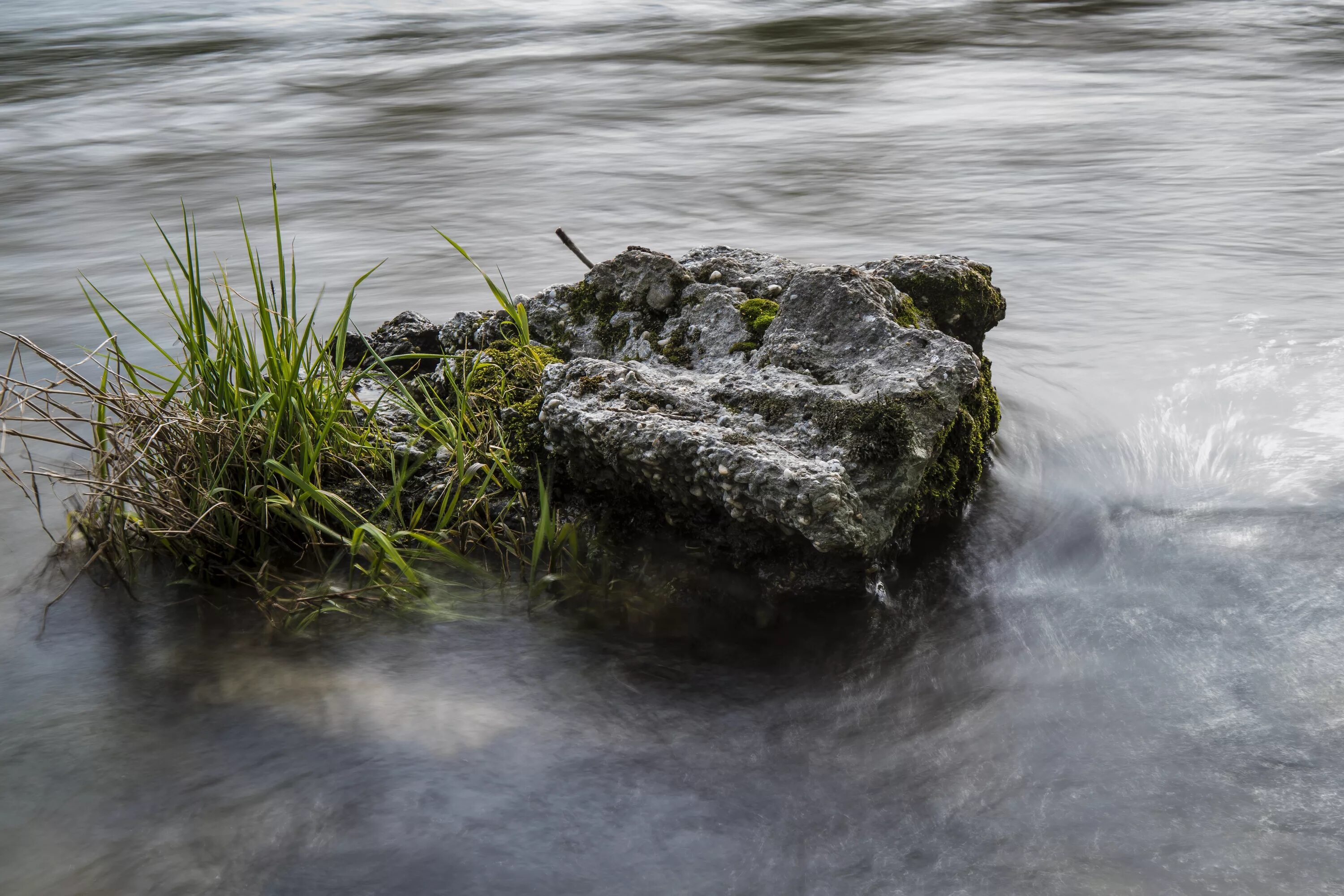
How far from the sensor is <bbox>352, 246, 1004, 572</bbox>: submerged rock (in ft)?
8.99

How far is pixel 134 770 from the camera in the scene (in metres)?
2.44

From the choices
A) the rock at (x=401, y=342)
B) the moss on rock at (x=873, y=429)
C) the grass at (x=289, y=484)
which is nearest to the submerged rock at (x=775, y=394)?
the moss on rock at (x=873, y=429)

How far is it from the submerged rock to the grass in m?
0.28

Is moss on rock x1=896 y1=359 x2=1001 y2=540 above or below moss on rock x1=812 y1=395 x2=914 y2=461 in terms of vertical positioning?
below

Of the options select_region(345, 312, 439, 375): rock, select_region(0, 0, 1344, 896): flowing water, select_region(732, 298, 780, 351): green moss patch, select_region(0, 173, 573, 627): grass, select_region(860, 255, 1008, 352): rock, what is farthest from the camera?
select_region(345, 312, 439, 375): rock

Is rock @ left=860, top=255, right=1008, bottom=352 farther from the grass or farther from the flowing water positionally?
the grass

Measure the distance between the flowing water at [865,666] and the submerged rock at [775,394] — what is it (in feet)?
1.02

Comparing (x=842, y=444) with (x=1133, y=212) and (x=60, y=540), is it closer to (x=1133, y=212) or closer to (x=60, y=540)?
(x=60, y=540)

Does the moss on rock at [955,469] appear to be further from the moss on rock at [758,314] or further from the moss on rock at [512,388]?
the moss on rock at [512,388]

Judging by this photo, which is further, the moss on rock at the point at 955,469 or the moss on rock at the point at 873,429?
the moss on rock at the point at 955,469

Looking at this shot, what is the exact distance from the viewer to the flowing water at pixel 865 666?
2213mm

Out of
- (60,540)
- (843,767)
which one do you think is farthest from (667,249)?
(843,767)

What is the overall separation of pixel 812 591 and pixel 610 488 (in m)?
0.66

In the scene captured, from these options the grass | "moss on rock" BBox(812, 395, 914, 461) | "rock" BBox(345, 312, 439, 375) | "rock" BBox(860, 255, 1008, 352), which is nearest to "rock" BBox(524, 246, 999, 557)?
"moss on rock" BBox(812, 395, 914, 461)
